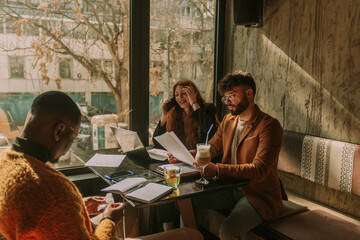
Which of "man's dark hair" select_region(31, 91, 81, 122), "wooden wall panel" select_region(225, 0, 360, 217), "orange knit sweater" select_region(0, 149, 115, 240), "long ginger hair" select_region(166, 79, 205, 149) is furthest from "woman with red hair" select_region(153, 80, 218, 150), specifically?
"orange knit sweater" select_region(0, 149, 115, 240)

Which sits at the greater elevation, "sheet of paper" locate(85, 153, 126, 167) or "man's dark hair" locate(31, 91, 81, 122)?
"man's dark hair" locate(31, 91, 81, 122)

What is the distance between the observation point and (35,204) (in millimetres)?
1003

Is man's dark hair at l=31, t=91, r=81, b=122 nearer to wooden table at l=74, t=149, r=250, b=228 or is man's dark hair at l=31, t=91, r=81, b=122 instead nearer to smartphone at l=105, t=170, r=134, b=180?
wooden table at l=74, t=149, r=250, b=228

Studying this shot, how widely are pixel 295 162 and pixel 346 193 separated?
44cm

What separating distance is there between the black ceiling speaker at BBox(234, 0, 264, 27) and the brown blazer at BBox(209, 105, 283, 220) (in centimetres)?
123

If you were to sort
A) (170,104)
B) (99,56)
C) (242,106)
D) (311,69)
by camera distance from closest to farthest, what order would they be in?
(242,106) → (311,69) → (99,56) → (170,104)

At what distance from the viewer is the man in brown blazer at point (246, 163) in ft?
6.44

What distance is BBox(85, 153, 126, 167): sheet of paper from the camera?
2275mm

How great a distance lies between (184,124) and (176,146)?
0.92 meters

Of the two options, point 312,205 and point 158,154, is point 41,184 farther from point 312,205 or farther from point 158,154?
point 312,205

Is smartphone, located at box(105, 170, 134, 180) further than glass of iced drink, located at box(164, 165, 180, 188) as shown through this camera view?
Yes

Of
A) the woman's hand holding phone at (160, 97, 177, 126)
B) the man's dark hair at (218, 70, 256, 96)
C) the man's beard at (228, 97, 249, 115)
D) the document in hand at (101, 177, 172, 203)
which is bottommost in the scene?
the document in hand at (101, 177, 172, 203)

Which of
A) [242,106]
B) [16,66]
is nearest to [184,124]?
[242,106]

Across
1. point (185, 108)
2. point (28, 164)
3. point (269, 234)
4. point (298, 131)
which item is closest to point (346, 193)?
point (298, 131)
